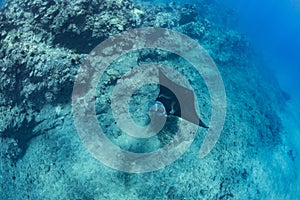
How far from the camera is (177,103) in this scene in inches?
178

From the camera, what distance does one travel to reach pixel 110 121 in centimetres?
436

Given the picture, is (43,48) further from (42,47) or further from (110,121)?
(110,121)

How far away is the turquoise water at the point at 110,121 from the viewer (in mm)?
4082

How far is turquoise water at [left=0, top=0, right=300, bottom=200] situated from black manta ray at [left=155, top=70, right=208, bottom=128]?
0.19 ft

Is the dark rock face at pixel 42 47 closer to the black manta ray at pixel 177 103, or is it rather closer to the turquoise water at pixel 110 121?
the turquoise water at pixel 110 121

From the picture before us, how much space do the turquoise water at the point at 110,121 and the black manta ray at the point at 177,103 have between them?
6 centimetres

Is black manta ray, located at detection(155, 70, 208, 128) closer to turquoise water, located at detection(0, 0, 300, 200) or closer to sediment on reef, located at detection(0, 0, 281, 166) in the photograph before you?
turquoise water, located at detection(0, 0, 300, 200)

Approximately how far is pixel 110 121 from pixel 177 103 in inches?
46.2

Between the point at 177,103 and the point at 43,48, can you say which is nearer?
the point at 177,103

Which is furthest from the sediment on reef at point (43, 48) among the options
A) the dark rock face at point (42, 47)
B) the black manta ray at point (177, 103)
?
the black manta ray at point (177, 103)

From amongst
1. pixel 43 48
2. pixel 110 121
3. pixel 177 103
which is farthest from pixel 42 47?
pixel 177 103

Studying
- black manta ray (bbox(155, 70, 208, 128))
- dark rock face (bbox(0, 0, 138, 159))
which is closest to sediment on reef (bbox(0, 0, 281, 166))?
dark rock face (bbox(0, 0, 138, 159))

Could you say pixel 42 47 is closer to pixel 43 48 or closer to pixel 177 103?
pixel 43 48

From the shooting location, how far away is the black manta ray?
179 inches
